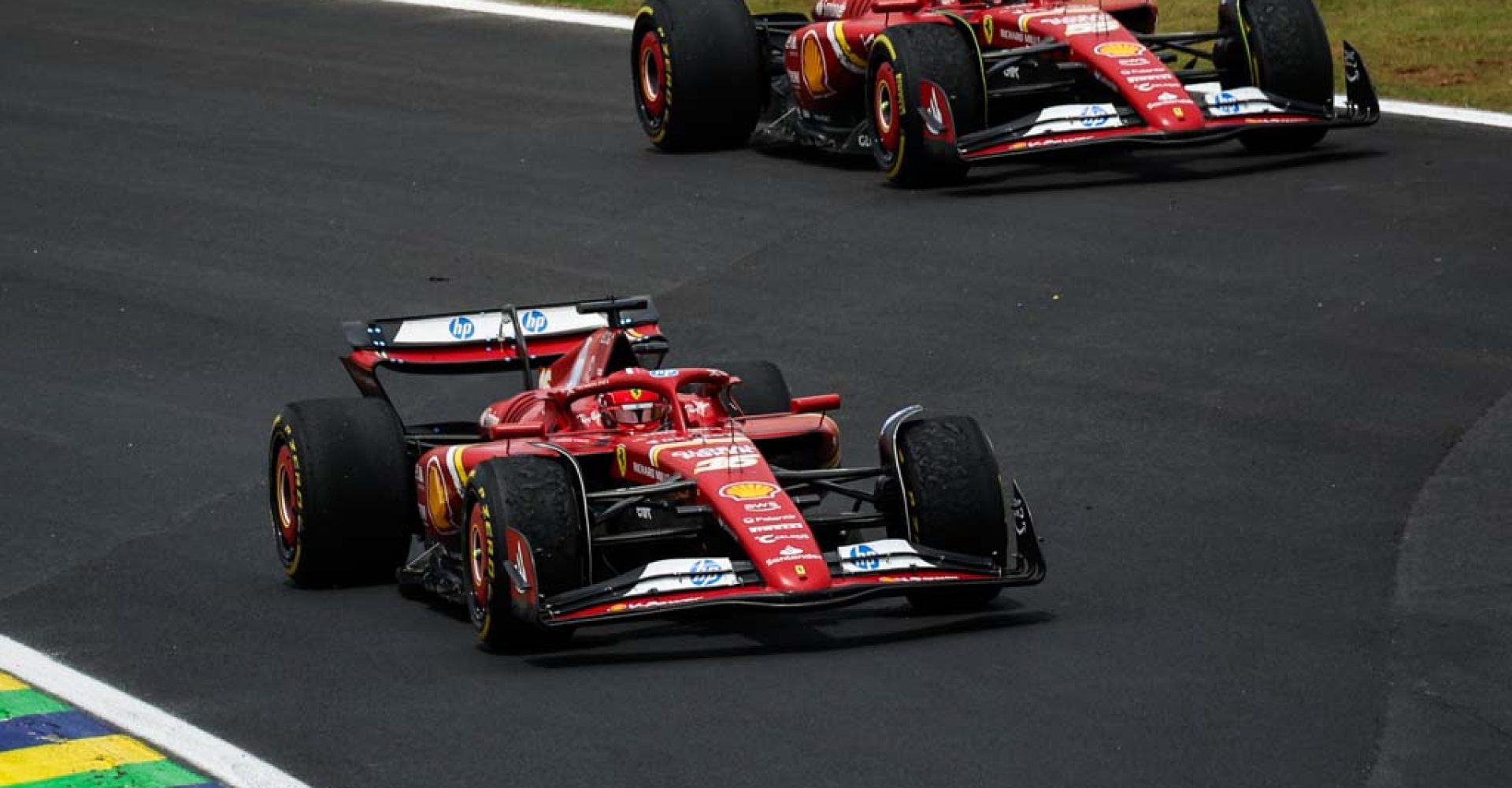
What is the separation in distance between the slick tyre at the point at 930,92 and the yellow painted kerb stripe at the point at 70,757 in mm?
10054

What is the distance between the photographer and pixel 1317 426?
1357cm

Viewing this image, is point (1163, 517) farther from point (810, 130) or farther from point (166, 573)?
point (810, 130)

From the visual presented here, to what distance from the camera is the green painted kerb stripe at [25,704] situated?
9.93m

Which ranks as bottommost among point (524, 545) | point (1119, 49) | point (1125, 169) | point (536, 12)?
point (1125, 169)

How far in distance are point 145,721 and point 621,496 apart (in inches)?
77.7

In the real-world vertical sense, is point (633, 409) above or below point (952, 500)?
above

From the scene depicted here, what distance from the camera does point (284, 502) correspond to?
38.9ft

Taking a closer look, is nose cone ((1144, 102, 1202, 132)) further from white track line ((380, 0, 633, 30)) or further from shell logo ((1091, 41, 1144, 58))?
white track line ((380, 0, 633, 30))

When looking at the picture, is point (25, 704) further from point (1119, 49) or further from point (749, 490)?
point (1119, 49)

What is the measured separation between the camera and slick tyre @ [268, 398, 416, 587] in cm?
1137

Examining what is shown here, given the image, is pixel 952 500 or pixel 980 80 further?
pixel 980 80

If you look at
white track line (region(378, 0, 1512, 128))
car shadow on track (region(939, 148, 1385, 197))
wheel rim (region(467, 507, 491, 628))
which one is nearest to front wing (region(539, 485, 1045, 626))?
wheel rim (region(467, 507, 491, 628))

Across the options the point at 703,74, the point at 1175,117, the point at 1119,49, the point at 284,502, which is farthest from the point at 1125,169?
the point at 284,502

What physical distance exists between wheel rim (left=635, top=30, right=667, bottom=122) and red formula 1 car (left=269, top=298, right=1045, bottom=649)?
8696mm
